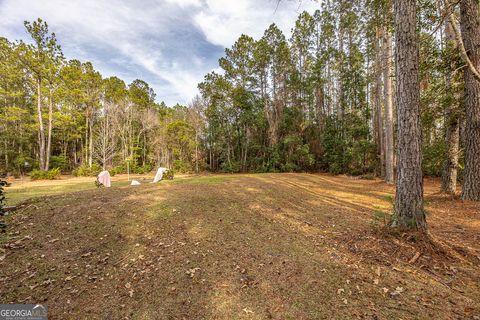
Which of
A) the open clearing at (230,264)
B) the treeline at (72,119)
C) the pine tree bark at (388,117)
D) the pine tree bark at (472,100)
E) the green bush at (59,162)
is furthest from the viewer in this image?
the green bush at (59,162)

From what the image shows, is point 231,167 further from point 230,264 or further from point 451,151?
point 230,264

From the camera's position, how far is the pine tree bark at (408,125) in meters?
3.29

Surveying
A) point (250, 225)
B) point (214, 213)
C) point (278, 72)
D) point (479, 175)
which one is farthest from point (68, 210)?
point (278, 72)

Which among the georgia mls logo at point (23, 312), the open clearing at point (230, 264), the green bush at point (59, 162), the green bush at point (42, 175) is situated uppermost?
the green bush at point (59, 162)

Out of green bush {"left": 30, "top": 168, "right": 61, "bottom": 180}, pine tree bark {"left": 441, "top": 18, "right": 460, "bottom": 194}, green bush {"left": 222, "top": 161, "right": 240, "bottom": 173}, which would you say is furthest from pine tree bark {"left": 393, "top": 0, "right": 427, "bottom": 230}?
green bush {"left": 30, "top": 168, "right": 61, "bottom": 180}

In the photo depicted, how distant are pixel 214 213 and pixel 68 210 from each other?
136 inches

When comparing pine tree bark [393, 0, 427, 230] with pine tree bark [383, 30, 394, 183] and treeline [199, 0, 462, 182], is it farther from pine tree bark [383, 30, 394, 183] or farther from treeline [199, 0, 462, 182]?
treeline [199, 0, 462, 182]

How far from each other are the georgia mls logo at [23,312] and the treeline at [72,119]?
17326 mm

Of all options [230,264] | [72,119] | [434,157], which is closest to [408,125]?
[230,264]

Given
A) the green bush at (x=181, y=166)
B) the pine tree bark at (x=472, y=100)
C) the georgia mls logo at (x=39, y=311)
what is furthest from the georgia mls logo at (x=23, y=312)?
the green bush at (x=181, y=166)

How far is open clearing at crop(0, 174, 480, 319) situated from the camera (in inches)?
88.0

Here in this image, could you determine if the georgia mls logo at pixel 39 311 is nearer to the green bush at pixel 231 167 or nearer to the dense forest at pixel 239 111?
the dense forest at pixel 239 111

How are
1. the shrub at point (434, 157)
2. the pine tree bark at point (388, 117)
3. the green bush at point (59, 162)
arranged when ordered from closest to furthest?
1. the shrub at point (434, 157)
2. the pine tree bark at point (388, 117)
3. the green bush at point (59, 162)

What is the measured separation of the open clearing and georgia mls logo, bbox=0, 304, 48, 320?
77mm
